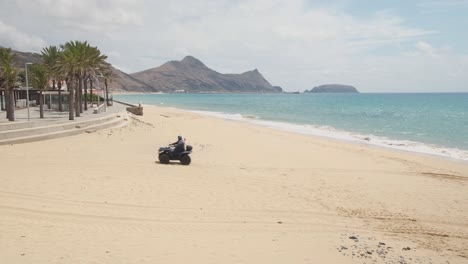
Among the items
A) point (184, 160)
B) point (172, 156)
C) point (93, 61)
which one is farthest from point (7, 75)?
point (184, 160)

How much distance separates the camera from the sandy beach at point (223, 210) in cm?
687

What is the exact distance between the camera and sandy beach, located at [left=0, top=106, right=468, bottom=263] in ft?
22.5

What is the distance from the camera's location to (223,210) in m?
9.39

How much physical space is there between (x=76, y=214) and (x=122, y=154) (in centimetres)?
929

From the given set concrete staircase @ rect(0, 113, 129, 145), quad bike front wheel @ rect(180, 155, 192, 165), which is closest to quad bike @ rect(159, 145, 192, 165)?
quad bike front wheel @ rect(180, 155, 192, 165)

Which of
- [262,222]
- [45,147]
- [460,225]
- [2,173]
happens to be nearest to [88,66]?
[45,147]

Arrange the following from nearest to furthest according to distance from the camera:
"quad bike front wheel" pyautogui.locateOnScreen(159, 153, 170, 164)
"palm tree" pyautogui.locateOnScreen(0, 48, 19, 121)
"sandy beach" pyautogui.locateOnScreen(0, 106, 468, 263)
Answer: "sandy beach" pyautogui.locateOnScreen(0, 106, 468, 263) → "quad bike front wheel" pyautogui.locateOnScreen(159, 153, 170, 164) → "palm tree" pyautogui.locateOnScreen(0, 48, 19, 121)

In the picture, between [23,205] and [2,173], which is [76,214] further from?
[2,173]

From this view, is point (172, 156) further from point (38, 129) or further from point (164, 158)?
point (38, 129)

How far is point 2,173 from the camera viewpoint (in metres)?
11.6

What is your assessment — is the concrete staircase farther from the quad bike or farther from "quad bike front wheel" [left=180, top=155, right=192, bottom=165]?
"quad bike front wheel" [left=180, top=155, right=192, bottom=165]

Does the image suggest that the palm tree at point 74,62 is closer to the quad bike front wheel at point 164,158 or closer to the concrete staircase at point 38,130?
the concrete staircase at point 38,130

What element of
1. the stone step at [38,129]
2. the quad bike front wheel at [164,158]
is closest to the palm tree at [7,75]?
the stone step at [38,129]

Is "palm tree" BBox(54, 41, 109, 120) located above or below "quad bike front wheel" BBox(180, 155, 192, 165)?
above
